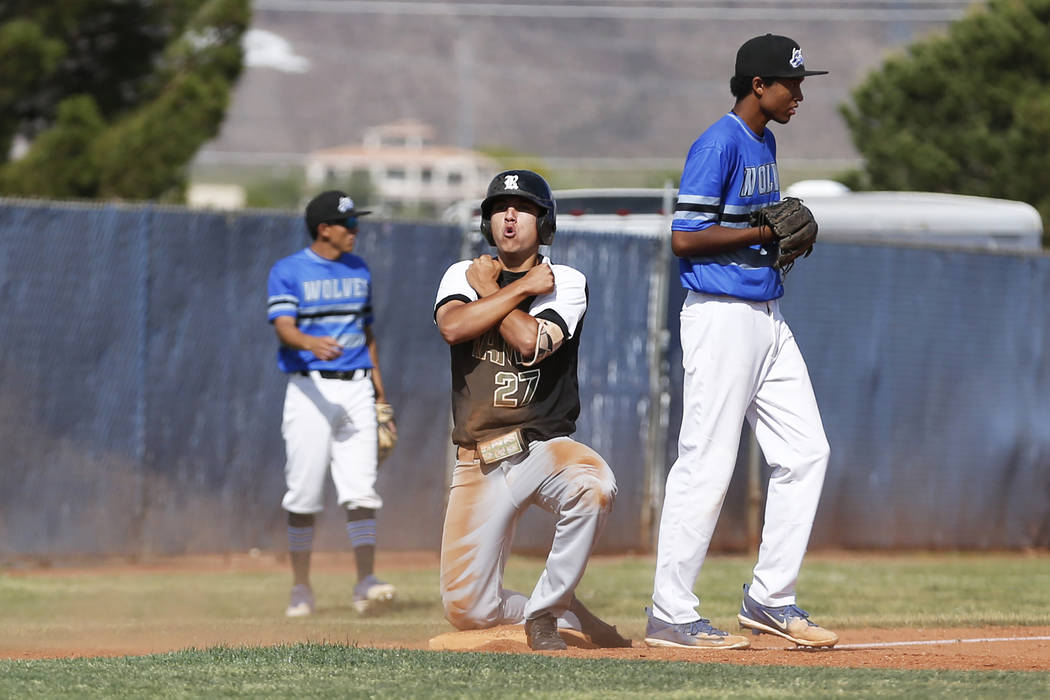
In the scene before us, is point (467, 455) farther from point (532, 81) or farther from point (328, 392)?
point (532, 81)

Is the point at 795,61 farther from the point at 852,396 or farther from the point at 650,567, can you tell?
the point at 852,396

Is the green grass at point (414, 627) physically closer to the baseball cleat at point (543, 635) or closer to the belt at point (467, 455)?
the baseball cleat at point (543, 635)

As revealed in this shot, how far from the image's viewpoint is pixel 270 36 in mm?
125500

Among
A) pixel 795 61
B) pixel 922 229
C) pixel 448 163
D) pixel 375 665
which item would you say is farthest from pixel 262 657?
pixel 448 163

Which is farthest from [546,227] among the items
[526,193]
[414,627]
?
[414,627]

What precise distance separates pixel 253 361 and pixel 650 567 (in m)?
2.95

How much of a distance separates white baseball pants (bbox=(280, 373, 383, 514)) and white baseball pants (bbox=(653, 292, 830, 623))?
9.05 feet

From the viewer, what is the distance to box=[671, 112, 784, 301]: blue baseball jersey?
6.05m

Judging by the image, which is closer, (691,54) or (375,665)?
(375,665)

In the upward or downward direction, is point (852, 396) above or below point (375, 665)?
above

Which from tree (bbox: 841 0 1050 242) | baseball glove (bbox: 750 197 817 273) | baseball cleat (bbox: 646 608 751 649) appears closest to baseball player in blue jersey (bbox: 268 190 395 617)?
baseball cleat (bbox: 646 608 751 649)

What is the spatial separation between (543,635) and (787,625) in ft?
3.13

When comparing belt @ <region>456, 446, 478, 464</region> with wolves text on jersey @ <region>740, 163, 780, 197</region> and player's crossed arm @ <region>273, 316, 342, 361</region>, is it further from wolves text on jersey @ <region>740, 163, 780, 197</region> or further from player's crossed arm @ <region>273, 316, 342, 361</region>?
player's crossed arm @ <region>273, 316, 342, 361</region>

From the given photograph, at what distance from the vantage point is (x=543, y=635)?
5.82m
